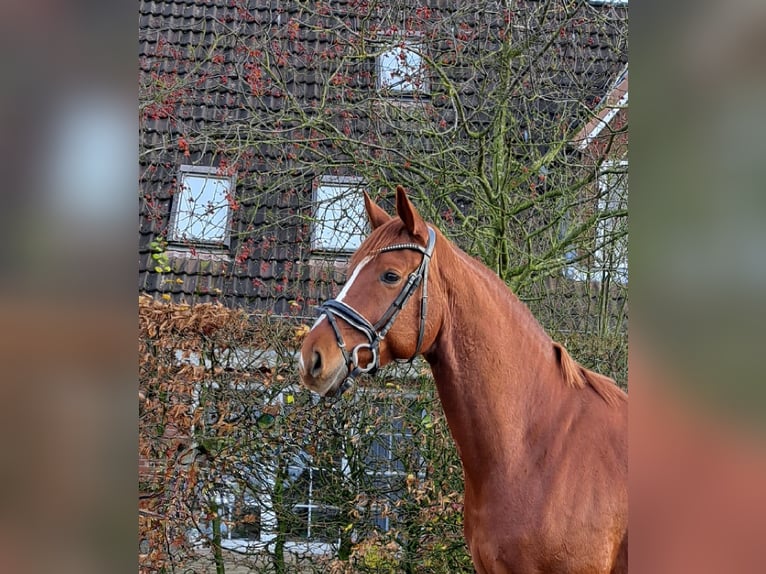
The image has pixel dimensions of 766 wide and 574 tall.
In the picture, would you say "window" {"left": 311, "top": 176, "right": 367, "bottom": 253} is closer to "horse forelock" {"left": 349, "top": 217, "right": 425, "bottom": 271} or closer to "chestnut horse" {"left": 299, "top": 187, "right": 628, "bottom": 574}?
"horse forelock" {"left": 349, "top": 217, "right": 425, "bottom": 271}

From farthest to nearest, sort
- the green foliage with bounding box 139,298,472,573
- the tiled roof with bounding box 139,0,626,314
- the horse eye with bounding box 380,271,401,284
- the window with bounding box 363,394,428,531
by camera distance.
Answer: the tiled roof with bounding box 139,0,626,314
the window with bounding box 363,394,428,531
the green foliage with bounding box 139,298,472,573
the horse eye with bounding box 380,271,401,284

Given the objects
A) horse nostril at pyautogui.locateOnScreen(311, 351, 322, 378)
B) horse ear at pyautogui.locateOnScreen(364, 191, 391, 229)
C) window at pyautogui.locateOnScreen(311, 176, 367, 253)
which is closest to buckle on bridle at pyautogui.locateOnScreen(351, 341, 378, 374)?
horse nostril at pyautogui.locateOnScreen(311, 351, 322, 378)

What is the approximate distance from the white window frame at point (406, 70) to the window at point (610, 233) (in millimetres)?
1491

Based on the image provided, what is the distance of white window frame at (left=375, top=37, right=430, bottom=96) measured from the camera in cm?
486

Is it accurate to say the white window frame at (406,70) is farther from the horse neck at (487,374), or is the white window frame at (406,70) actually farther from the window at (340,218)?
the horse neck at (487,374)

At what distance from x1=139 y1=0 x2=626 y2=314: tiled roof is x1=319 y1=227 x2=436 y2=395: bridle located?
2.81 metres

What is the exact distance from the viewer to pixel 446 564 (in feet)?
15.7

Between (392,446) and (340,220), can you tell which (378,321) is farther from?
(340,220)

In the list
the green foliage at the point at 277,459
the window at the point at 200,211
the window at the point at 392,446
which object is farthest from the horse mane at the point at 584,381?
the window at the point at 200,211

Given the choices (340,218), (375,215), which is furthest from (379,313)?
(340,218)
